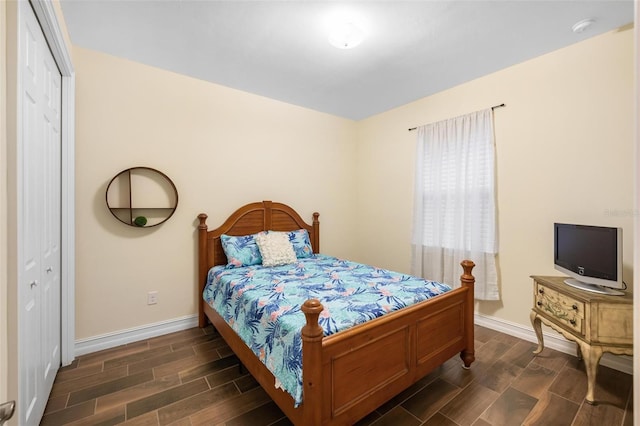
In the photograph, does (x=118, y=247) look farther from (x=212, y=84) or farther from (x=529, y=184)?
(x=529, y=184)

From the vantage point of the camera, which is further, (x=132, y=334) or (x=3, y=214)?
(x=132, y=334)

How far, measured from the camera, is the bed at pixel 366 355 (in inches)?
51.3

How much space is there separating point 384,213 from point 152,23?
10.5 ft

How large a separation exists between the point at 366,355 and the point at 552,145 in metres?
2.45

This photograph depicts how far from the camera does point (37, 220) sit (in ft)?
4.98

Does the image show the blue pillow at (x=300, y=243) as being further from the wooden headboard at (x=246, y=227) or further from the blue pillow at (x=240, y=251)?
the blue pillow at (x=240, y=251)

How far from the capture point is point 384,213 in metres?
3.96

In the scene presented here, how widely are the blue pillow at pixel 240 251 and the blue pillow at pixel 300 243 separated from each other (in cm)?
50

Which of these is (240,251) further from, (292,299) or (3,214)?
(3,214)

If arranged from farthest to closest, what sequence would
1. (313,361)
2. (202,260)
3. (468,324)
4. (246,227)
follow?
(246,227) → (202,260) → (468,324) → (313,361)

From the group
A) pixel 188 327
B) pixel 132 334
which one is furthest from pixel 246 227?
pixel 132 334

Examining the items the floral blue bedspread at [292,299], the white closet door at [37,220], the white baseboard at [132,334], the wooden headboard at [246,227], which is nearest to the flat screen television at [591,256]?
the floral blue bedspread at [292,299]

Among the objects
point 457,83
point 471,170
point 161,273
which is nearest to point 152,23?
point 161,273

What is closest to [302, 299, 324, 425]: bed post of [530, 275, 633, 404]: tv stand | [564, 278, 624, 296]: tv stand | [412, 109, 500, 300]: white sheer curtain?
[530, 275, 633, 404]: tv stand
